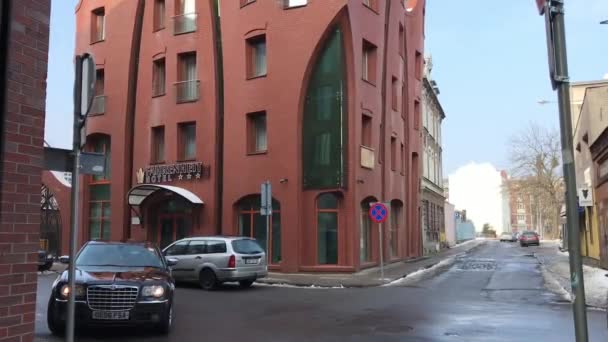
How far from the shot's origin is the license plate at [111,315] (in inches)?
357

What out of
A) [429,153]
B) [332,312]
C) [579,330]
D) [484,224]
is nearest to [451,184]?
[484,224]

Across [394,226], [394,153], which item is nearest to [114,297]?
[394,153]

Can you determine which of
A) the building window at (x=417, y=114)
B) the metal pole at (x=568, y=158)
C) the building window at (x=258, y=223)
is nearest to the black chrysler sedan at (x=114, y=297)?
the metal pole at (x=568, y=158)

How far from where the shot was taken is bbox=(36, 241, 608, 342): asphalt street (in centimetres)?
994

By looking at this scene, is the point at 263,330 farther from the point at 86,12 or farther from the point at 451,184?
the point at 451,184

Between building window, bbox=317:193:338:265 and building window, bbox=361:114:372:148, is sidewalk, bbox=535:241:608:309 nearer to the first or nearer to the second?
building window, bbox=317:193:338:265

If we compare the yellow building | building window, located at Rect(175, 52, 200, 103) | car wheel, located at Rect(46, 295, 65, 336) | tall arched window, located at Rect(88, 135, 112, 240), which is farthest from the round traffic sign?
tall arched window, located at Rect(88, 135, 112, 240)

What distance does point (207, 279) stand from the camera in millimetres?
18031

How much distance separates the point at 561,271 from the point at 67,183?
25.7 meters

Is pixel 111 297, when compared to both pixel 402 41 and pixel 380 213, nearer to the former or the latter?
pixel 380 213

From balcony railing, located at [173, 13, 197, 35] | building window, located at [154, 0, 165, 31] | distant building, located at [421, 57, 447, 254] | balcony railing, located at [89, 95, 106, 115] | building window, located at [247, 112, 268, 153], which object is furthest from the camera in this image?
distant building, located at [421, 57, 447, 254]

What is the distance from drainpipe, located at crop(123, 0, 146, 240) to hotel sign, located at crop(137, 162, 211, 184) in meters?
0.93

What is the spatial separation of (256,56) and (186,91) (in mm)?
4129

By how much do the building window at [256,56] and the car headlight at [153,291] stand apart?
1707 cm
